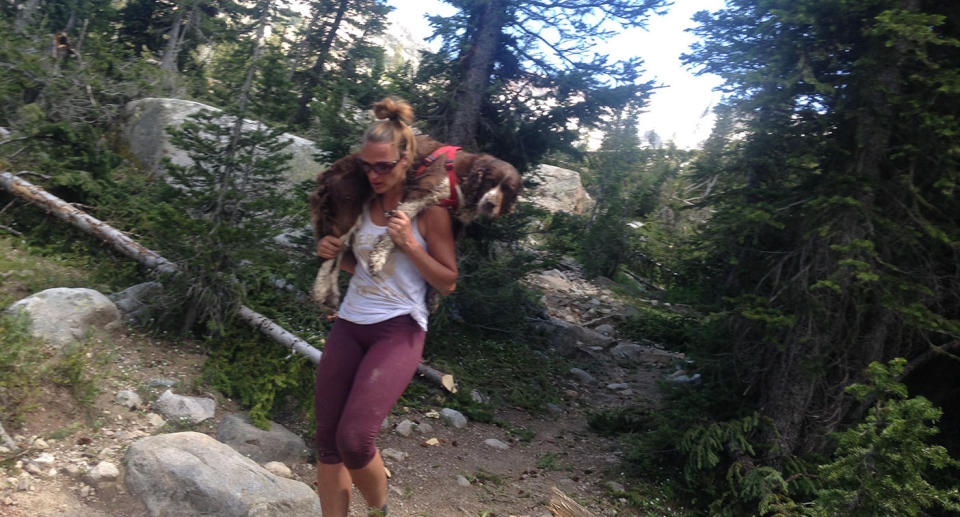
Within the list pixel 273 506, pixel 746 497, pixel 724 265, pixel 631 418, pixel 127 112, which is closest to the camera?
pixel 273 506

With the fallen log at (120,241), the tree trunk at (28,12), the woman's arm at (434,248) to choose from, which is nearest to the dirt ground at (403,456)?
the fallen log at (120,241)

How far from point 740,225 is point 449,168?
3486mm

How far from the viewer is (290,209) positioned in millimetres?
6309

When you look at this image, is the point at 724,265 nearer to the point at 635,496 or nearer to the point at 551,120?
the point at 635,496

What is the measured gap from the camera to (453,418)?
23.7ft

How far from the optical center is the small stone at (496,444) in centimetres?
684

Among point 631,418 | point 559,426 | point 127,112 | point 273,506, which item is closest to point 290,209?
point 273,506

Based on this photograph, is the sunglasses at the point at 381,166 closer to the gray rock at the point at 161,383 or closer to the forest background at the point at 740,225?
the forest background at the point at 740,225

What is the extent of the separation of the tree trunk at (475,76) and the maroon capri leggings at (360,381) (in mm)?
6088

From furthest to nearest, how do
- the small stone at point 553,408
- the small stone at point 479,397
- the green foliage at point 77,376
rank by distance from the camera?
the small stone at point 553,408, the small stone at point 479,397, the green foliage at point 77,376

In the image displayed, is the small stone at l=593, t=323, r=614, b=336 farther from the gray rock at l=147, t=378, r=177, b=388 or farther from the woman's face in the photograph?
the woman's face

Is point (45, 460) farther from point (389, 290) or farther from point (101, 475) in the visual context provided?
point (389, 290)

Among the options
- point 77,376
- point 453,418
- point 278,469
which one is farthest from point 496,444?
point 77,376

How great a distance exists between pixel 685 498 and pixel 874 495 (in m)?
2.81
